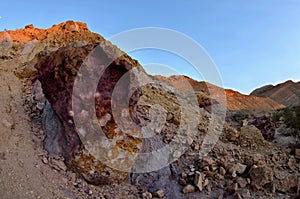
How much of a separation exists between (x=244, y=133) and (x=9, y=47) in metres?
6.58

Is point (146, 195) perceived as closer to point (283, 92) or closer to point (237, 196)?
point (237, 196)

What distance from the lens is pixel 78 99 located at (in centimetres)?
499

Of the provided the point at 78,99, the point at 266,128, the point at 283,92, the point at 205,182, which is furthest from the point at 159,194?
the point at 283,92

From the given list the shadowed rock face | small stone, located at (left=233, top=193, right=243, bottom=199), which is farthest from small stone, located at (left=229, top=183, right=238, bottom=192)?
the shadowed rock face

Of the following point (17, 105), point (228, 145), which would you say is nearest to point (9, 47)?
point (17, 105)

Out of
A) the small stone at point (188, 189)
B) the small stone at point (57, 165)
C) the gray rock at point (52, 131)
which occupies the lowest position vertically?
the small stone at point (188, 189)

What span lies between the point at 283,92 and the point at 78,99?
143 ft

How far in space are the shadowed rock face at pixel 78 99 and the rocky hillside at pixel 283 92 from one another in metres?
38.6

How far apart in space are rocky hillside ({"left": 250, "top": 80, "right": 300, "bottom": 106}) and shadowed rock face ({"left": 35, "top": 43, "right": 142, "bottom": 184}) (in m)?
38.6

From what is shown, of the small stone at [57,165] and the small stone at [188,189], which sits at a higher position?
the small stone at [57,165]

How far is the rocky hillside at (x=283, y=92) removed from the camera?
41.2 metres

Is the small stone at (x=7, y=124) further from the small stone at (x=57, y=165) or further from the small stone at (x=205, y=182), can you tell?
the small stone at (x=205, y=182)

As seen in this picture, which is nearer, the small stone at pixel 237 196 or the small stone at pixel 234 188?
the small stone at pixel 237 196

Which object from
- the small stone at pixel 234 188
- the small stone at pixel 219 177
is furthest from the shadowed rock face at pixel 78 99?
the small stone at pixel 234 188
